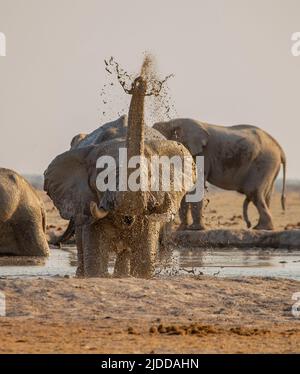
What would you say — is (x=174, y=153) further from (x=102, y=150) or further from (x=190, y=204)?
(x=190, y=204)

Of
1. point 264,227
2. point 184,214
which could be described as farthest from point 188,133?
point 264,227

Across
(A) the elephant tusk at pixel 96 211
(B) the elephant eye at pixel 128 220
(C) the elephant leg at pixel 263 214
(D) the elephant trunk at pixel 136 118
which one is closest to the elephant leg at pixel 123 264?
(B) the elephant eye at pixel 128 220

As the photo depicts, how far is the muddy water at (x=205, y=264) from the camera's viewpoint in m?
14.7

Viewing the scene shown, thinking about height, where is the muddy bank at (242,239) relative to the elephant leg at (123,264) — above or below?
below

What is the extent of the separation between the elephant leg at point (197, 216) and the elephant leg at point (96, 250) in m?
9.98

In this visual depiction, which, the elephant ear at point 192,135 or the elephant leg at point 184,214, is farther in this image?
the elephant ear at point 192,135

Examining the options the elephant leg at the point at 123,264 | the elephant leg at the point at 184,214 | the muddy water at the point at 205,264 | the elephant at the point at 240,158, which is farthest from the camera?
the elephant at the point at 240,158

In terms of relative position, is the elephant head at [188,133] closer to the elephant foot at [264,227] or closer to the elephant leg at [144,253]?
the elephant foot at [264,227]

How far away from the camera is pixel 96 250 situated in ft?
44.3

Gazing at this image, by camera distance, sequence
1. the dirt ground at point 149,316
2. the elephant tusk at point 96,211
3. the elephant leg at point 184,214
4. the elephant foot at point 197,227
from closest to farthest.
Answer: the dirt ground at point 149,316
the elephant tusk at point 96,211
the elephant foot at point 197,227
the elephant leg at point 184,214

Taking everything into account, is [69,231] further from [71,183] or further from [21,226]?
[71,183]
